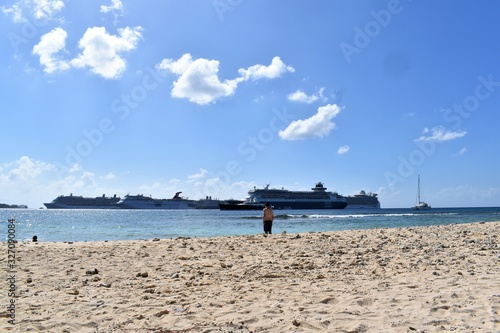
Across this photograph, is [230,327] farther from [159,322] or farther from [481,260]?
[481,260]

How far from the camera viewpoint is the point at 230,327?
4895 millimetres

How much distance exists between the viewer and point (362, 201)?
486 feet

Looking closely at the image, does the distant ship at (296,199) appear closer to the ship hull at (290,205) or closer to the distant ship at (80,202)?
the ship hull at (290,205)

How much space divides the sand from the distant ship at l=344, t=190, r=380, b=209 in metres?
139

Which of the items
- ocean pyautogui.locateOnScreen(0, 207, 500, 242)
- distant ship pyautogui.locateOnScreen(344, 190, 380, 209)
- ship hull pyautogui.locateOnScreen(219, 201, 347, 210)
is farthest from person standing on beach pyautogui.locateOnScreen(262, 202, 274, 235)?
distant ship pyautogui.locateOnScreen(344, 190, 380, 209)

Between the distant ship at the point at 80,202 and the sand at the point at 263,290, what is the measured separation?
151m

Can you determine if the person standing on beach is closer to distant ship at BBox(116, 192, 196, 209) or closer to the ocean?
the ocean

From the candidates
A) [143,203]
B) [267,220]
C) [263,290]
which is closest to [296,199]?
[143,203]

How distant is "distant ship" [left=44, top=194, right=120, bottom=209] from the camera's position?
152 meters

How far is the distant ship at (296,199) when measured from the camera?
124875 mm

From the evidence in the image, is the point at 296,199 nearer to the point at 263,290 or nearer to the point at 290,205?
the point at 290,205

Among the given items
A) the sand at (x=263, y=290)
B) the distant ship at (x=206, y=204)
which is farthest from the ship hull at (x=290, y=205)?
the sand at (x=263, y=290)

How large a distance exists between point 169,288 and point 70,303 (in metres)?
1.69

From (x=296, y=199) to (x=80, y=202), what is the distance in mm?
89356
